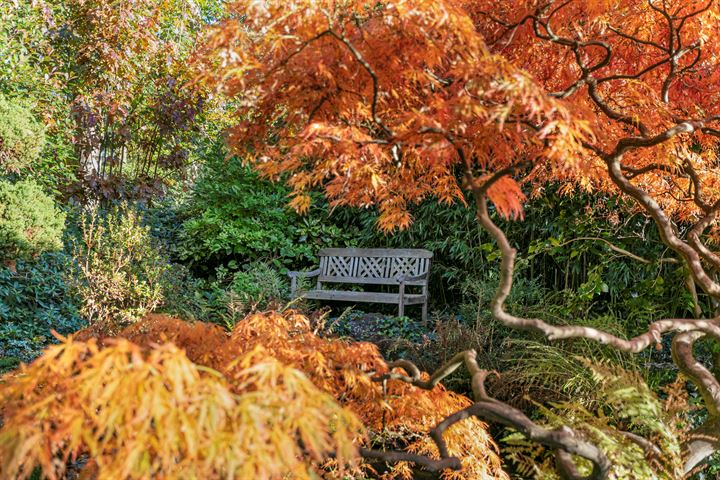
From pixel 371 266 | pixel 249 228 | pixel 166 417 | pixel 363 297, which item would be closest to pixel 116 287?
pixel 363 297

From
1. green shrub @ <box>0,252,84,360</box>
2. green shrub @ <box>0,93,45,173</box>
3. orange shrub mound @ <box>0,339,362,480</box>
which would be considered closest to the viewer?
orange shrub mound @ <box>0,339,362,480</box>

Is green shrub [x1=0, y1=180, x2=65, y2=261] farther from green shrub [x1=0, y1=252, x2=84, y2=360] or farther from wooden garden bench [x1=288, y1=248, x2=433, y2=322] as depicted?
wooden garden bench [x1=288, y1=248, x2=433, y2=322]

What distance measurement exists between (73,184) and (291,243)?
2.33 meters

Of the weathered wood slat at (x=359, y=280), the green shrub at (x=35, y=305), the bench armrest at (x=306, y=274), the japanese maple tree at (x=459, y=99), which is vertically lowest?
the green shrub at (x=35, y=305)

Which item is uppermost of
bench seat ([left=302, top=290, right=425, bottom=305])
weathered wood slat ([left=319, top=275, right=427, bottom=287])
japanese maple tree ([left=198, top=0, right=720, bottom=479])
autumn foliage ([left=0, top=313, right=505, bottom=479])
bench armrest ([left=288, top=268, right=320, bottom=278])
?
japanese maple tree ([left=198, top=0, right=720, bottom=479])

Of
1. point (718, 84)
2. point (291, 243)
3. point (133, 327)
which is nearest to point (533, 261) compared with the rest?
point (291, 243)

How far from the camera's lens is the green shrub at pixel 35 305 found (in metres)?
5.31

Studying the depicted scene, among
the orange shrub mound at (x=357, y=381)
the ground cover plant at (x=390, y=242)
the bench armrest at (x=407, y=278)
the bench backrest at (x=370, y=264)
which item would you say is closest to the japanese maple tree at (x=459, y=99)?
the ground cover plant at (x=390, y=242)

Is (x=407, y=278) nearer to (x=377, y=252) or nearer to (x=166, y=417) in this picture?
(x=377, y=252)

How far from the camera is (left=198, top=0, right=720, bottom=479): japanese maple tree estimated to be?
1.96 m

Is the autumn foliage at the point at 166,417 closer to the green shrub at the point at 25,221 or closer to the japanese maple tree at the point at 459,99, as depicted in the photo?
the japanese maple tree at the point at 459,99

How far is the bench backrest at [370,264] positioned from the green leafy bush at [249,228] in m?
0.27

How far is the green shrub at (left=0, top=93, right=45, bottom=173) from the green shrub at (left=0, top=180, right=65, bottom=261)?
49 centimetres

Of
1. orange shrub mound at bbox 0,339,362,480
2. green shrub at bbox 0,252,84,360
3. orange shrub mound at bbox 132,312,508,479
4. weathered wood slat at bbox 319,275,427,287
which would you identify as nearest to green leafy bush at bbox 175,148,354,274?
weathered wood slat at bbox 319,275,427,287
